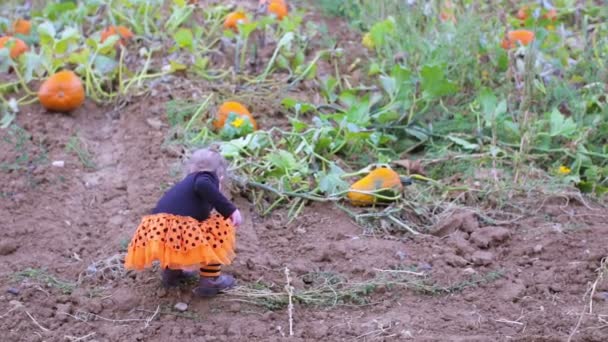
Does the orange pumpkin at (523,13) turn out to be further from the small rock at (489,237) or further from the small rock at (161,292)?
the small rock at (161,292)

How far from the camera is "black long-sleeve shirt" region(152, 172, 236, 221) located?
3404 millimetres

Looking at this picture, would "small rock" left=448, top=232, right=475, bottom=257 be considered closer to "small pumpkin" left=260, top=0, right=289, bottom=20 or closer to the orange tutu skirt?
the orange tutu skirt

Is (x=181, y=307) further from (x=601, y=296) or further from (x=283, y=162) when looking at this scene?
(x=601, y=296)

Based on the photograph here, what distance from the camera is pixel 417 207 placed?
436cm

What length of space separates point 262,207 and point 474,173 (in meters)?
1.08

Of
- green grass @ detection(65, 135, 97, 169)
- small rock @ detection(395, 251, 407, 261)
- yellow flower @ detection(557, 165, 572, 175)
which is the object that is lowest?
green grass @ detection(65, 135, 97, 169)

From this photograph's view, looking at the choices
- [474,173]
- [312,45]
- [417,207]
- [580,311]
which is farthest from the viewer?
[312,45]

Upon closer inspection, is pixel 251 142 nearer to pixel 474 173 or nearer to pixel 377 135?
pixel 377 135

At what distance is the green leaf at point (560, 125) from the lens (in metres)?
4.81

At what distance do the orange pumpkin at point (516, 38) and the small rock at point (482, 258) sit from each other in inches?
81.8

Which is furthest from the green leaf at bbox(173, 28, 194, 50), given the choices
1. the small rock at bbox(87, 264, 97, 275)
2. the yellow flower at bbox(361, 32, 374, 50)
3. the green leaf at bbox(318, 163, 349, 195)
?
the small rock at bbox(87, 264, 97, 275)

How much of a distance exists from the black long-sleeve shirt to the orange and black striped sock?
0.19 meters

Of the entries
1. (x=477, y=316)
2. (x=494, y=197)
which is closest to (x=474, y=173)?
(x=494, y=197)

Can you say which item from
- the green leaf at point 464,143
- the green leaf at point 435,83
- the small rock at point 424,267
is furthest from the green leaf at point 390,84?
the small rock at point 424,267
